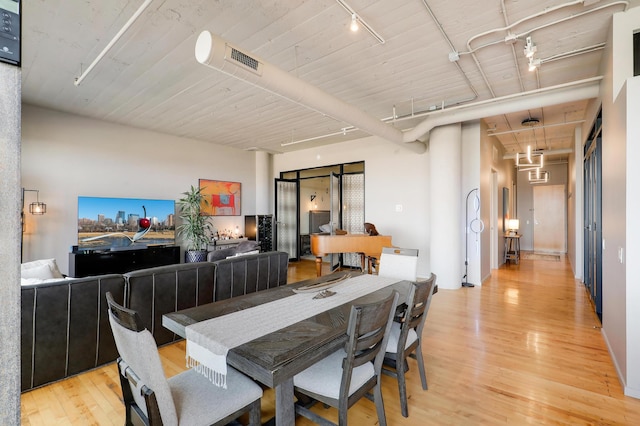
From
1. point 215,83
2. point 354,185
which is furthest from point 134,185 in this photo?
point 354,185

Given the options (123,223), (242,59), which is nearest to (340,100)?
(242,59)

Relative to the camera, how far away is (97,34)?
310 cm

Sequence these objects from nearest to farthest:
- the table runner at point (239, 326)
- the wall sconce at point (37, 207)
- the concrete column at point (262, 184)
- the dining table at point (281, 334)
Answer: the dining table at point (281, 334) < the table runner at point (239, 326) < the wall sconce at point (37, 207) < the concrete column at point (262, 184)

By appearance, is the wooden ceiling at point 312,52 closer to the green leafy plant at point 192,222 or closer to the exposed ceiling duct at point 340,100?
the exposed ceiling duct at point 340,100

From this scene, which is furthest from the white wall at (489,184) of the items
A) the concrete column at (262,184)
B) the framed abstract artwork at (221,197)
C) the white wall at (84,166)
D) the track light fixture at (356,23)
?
the white wall at (84,166)

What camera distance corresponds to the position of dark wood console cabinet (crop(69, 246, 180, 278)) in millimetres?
5288

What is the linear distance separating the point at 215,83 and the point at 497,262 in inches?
291

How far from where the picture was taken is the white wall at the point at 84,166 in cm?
519

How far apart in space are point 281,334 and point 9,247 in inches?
48.1

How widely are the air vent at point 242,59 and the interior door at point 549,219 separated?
1167 centimetres

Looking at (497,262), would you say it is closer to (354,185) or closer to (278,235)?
(354,185)

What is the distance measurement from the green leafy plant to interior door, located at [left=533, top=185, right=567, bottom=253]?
1105 centimetres

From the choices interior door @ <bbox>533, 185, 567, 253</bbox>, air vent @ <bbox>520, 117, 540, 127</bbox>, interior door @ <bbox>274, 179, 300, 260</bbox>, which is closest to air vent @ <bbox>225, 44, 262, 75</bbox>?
air vent @ <bbox>520, 117, 540, 127</bbox>

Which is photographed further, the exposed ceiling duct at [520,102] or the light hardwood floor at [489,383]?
the exposed ceiling duct at [520,102]
